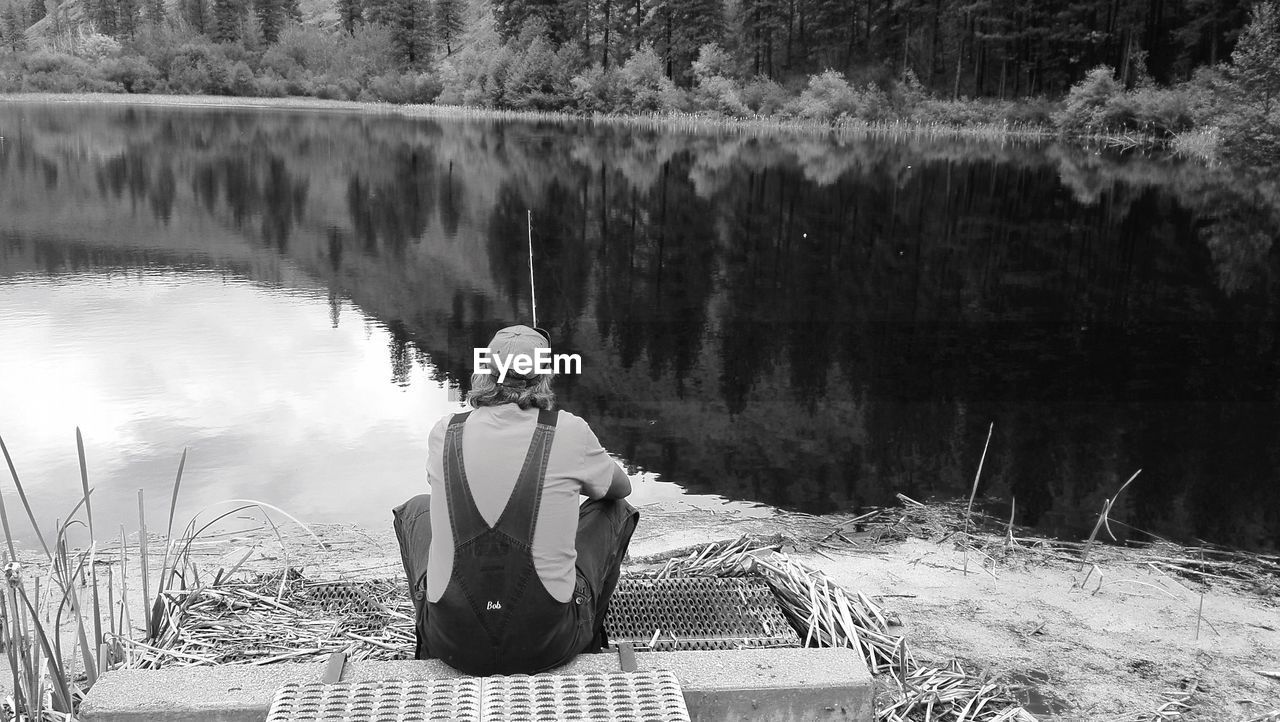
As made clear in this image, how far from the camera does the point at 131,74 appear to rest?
261 feet

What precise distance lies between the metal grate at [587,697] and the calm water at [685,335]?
11.9ft

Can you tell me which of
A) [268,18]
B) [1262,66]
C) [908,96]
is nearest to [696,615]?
[1262,66]

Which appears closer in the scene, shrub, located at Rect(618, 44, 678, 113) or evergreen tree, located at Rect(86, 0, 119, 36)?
shrub, located at Rect(618, 44, 678, 113)

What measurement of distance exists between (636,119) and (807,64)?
13.4m

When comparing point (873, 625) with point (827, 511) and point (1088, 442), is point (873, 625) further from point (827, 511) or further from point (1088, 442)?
point (1088, 442)

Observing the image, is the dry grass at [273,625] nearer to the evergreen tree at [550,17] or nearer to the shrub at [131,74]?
the evergreen tree at [550,17]

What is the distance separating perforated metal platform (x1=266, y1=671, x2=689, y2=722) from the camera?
236 cm

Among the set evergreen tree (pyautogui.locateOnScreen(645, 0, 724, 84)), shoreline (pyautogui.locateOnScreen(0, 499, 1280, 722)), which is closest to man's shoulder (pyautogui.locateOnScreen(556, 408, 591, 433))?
shoreline (pyautogui.locateOnScreen(0, 499, 1280, 722))

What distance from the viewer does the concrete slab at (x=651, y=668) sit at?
256 cm

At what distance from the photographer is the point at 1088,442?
734 cm

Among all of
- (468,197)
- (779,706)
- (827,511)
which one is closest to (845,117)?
(468,197)

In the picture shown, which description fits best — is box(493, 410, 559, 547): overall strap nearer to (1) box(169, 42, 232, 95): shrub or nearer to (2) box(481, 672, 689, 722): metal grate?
(2) box(481, 672, 689, 722): metal grate

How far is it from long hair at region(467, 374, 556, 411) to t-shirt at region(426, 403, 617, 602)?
0.03 metres

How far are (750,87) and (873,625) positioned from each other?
53813 mm
